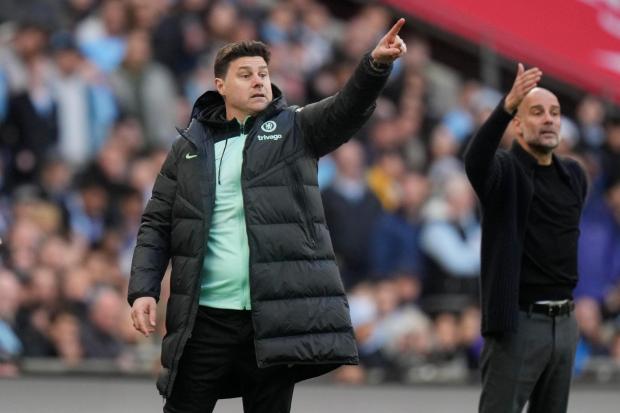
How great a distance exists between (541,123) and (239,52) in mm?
1854

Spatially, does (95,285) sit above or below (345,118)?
below

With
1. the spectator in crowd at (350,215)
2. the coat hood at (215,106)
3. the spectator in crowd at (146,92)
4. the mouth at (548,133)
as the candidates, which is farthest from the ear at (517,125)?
the spectator in crowd at (146,92)

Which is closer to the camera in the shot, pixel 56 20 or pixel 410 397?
pixel 410 397

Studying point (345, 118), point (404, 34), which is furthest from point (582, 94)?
point (345, 118)

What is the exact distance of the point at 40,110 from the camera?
1377 cm

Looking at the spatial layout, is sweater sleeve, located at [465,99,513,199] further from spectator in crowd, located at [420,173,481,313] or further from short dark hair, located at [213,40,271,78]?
spectator in crowd, located at [420,173,481,313]

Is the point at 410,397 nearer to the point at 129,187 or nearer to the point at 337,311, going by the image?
the point at 129,187

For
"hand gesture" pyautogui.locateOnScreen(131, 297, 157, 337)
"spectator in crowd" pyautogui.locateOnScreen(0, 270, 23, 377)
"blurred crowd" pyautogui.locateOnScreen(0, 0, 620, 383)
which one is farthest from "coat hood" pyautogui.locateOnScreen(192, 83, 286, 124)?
"blurred crowd" pyautogui.locateOnScreen(0, 0, 620, 383)

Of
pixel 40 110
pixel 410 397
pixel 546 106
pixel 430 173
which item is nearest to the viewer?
pixel 546 106

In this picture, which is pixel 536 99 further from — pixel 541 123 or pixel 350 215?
pixel 350 215

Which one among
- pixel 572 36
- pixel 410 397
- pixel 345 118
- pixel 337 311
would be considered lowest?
pixel 410 397

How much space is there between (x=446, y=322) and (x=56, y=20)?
4.23m

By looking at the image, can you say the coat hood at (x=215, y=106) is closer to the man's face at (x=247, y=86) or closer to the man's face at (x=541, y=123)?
the man's face at (x=247, y=86)

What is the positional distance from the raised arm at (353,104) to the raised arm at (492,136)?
1068 millimetres
